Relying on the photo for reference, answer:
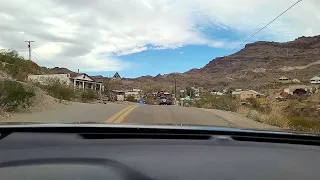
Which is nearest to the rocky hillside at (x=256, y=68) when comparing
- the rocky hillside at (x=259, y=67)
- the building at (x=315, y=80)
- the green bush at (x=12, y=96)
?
the rocky hillside at (x=259, y=67)

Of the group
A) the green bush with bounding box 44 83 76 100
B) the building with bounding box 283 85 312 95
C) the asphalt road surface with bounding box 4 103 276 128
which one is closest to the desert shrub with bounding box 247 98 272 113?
the asphalt road surface with bounding box 4 103 276 128

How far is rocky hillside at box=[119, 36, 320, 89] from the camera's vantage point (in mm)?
131875

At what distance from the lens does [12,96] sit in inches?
963

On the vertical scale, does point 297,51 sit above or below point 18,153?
above

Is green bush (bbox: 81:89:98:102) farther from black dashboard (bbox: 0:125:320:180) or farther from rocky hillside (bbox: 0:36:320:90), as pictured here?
rocky hillside (bbox: 0:36:320:90)

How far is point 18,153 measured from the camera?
7.07 feet

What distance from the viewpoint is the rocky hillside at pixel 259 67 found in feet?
433

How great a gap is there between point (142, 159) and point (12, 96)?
2366 centimetres

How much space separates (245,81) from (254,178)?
136 m

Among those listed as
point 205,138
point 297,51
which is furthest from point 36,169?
point 297,51

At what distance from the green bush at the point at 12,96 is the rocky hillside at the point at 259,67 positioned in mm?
102041

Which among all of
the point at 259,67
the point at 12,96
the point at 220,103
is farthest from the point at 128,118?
the point at 259,67

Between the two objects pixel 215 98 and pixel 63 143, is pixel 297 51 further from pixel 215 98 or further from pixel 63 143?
pixel 63 143

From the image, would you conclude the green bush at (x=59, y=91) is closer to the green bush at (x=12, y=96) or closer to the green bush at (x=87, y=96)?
the green bush at (x=87, y=96)
